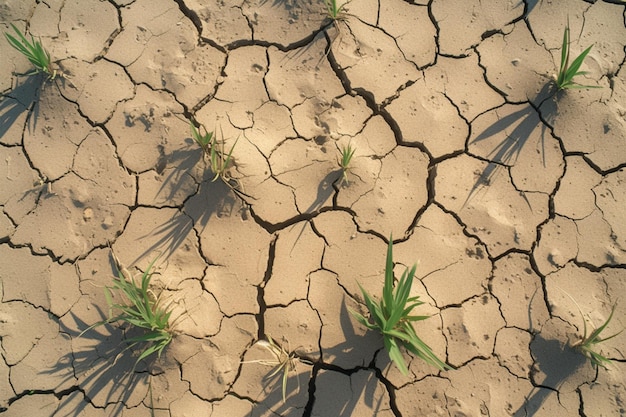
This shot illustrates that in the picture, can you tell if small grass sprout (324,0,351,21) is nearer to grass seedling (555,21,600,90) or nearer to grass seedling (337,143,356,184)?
grass seedling (337,143,356,184)

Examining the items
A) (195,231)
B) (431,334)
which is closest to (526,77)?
(431,334)

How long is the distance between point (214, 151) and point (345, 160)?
0.69 m

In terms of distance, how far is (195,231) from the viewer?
2.28 metres

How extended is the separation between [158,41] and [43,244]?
132 centimetres

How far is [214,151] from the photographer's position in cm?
224

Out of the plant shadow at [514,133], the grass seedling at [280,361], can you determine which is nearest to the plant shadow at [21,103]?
the grass seedling at [280,361]

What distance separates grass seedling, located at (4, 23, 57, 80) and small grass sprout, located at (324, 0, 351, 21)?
5.35 ft

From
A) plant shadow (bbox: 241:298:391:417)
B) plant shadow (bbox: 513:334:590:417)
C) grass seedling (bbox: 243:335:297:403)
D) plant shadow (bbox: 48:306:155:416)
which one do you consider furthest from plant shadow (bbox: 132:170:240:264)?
plant shadow (bbox: 513:334:590:417)

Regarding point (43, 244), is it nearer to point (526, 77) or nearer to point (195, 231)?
point (195, 231)

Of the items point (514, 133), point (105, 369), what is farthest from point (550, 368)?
point (105, 369)

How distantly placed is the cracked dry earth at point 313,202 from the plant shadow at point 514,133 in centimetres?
1

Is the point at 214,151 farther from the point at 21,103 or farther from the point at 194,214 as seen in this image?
the point at 21,103

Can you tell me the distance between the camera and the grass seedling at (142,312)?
2023 millimetres

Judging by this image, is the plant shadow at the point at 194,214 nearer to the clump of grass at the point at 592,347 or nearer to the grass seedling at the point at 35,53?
the grass seedling at the point at 35,53
